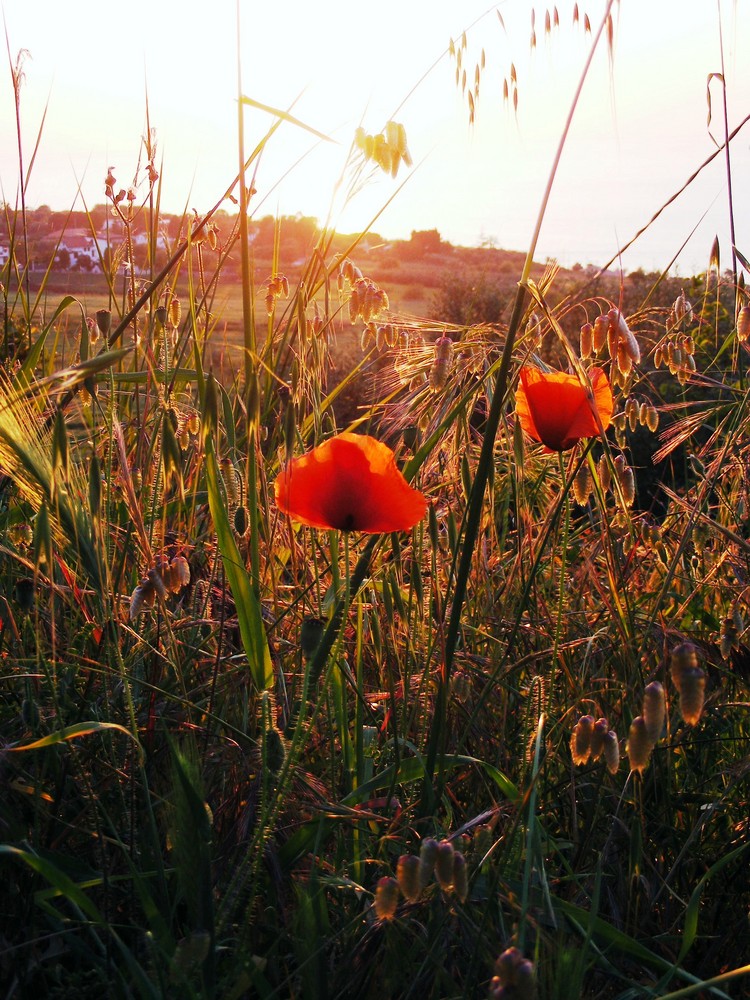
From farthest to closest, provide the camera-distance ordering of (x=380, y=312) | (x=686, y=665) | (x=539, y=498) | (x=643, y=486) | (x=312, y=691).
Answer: (x=643, y=486) < (x=539, y=498) < (x=380, y=312) < (x=312, y=691) < (x=686, y=665)

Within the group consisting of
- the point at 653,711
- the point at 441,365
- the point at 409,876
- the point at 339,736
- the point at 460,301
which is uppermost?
the point at 460,301

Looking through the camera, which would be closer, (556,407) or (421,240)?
(556,407)

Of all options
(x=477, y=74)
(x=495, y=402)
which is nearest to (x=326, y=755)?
(x=495, y=402)

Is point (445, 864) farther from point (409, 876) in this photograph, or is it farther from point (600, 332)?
point (600, 332)

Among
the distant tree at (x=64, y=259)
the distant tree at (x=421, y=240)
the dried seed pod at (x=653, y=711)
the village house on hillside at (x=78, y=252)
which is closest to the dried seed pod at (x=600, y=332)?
the dried seed pod at (x=653, y=711)

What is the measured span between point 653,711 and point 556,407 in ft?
1.72

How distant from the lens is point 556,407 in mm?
1095

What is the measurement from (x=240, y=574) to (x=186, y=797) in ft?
1.02

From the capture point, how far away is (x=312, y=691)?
3.56 ft

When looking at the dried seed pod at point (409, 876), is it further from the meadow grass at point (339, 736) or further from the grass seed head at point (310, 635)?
the grass seed head at point (310, 635)

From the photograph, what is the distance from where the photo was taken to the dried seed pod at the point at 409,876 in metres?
0.60

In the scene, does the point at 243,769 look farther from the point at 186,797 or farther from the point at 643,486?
the point at 643,486

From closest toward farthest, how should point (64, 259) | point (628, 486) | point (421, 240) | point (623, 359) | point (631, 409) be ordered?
1. point (623, 359)
2. point (628, 486)
3. point (631, 409)
4. point (64, 259)
5. point (421, 240)

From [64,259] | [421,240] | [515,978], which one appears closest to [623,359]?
[515,978]
